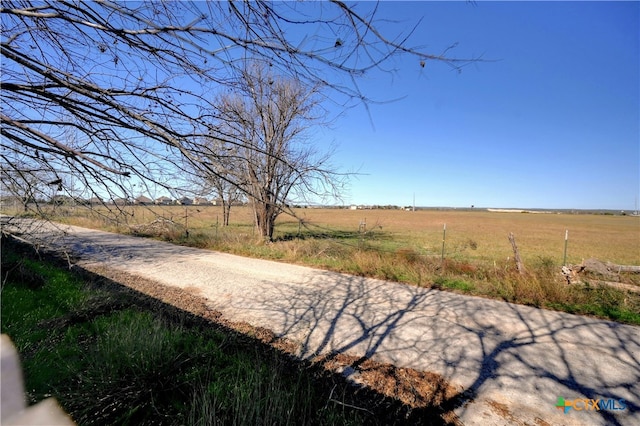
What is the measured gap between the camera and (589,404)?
3.49 metres

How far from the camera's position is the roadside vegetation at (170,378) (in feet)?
8.45

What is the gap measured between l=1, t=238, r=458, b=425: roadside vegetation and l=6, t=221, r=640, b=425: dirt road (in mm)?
906

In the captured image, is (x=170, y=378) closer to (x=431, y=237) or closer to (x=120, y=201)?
(x=120, y=201)

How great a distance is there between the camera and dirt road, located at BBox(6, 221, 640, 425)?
136 inches

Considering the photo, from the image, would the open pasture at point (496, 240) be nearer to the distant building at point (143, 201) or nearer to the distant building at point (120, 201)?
the distant building at point (143, 201)

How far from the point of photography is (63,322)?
4.57m

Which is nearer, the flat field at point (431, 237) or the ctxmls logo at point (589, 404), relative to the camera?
the flat field at point (431, 237)

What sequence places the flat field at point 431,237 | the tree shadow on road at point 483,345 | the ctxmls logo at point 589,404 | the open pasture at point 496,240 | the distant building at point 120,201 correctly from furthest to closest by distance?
the open pasture at point 496,240 < the tree shadow on road at point 483,345 < the ctxmls logo at point 589,404 < the distant building at point 120,201 < the flat field at point 431,237

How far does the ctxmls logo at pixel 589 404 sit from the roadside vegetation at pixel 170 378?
59.6 inches

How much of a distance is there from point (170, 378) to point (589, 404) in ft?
15.1

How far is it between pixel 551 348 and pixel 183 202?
571 cm

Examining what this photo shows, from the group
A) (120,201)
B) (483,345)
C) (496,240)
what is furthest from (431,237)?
(120,201)

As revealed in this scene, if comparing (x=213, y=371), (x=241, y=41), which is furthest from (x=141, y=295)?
(x=241, y=41)

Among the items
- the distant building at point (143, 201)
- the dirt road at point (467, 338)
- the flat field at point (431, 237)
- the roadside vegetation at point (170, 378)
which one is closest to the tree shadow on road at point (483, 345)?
the dirt road at point (467, 338)
